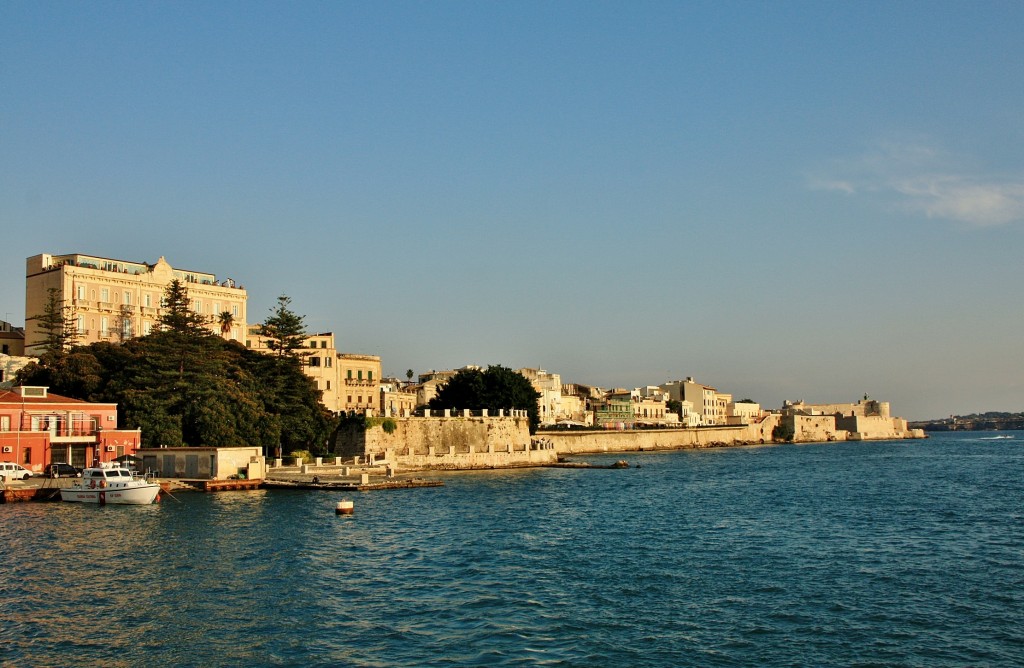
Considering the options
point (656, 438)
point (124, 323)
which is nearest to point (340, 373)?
point (124, 323)

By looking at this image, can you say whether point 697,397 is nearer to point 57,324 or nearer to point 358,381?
point 358,381

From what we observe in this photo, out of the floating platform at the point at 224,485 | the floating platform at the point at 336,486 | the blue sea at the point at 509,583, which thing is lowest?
the blue sea at the point at 509,583

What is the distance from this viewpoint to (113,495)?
136ft

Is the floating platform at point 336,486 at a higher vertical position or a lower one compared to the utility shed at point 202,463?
lower

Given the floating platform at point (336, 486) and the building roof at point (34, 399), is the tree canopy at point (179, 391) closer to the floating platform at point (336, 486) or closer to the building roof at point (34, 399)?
the building roof at point (34, 399)

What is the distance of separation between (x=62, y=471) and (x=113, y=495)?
322 inches

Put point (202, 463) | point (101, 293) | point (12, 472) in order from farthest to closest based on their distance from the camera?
point (101, 293) → point (202, 463) → point (12, 472)

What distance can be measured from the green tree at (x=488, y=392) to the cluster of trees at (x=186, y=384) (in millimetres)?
19193

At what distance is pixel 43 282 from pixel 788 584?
193ft

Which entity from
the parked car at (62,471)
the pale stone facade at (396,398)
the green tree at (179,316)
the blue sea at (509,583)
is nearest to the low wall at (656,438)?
the pale stone facade at (396,398)

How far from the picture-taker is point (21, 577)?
24859 mm

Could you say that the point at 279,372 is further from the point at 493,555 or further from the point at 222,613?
the point at 222,613

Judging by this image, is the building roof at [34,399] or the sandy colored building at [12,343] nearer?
the building roof at [34,399]

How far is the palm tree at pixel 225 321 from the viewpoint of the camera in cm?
7150
